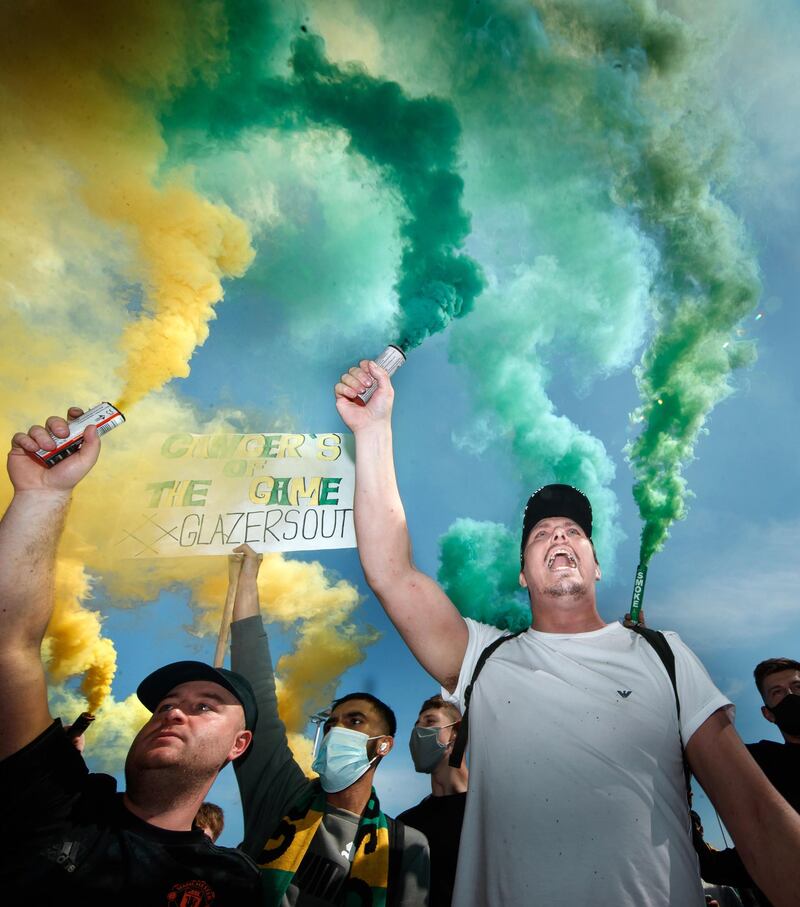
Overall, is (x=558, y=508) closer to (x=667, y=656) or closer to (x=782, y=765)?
(x=667, y=656)

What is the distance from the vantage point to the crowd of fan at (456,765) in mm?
1896

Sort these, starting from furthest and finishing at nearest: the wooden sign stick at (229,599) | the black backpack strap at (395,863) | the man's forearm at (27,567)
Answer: the wooden sign stick at (229,599), the black backpack strap at (395,863), the man's forearm at (27,567)

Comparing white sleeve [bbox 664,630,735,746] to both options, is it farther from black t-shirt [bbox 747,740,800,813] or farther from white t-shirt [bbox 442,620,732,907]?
black t-shirt [bbox 747,740,800,813]

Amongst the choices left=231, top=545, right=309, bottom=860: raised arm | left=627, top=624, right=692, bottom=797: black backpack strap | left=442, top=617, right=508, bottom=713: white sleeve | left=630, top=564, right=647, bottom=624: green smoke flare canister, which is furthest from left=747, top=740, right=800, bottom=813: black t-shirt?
left=630, top=564, right=647, bottom=624: green smoke flare canister

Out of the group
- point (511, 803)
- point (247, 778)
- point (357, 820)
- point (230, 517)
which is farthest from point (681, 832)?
point (230, 517)

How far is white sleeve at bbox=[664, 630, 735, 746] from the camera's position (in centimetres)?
215

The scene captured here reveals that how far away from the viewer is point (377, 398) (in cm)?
319

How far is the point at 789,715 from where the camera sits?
14.5 feet

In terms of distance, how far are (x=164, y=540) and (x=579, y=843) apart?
512cm

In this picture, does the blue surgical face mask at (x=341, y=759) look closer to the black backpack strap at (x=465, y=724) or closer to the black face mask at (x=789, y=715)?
the black backpack strap at (x=465, y=724)

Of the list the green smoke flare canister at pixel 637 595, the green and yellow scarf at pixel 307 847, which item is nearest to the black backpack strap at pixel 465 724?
the green and yellow scarf at pixel 307 847

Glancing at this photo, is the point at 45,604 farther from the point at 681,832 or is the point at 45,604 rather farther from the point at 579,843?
the point at 681,832

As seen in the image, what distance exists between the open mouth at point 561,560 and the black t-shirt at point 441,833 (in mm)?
2202

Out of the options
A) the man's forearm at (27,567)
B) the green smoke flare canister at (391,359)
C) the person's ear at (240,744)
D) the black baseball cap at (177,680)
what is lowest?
the person's ear at (240,744)
